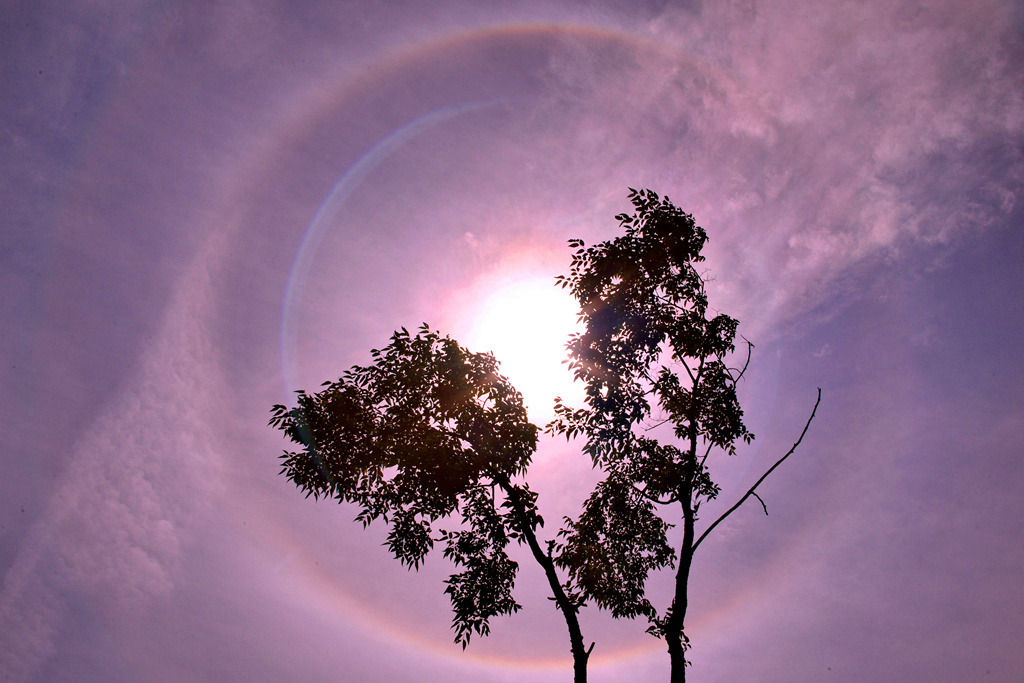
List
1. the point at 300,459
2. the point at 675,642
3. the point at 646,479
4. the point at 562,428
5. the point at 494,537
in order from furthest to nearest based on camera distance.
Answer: the point at 300,459, the point at 494,537, the point at 562,428, the point at 646,479, the point at 675,642

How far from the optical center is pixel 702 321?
11.6m

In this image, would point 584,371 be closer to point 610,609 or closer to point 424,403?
point 424,403

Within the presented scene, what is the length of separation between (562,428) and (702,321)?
172 inches

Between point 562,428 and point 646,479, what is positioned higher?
point 562,428

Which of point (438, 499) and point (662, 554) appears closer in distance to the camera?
point (662, 554)

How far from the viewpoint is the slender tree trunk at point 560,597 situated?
11578 millimetres

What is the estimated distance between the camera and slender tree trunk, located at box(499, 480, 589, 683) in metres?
11.6

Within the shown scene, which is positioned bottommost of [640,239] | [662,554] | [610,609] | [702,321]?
[610,609]

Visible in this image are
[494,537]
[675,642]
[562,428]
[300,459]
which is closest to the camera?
[675,642]

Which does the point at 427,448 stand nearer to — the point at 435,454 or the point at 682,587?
the point at 435,454

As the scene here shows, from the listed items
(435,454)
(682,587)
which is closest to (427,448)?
(435,454)

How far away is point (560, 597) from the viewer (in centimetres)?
1187

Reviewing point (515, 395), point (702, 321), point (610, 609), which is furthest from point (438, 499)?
point (702, 321)

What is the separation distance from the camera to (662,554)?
466 inches
